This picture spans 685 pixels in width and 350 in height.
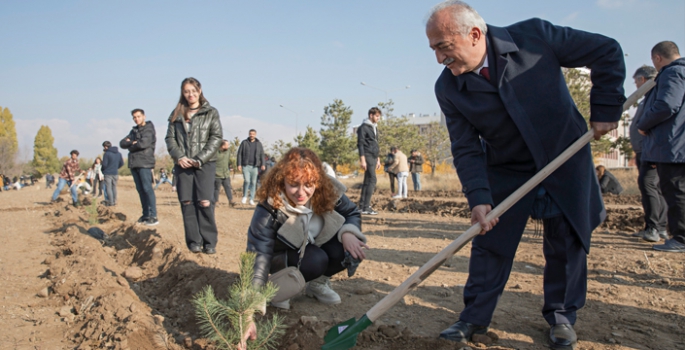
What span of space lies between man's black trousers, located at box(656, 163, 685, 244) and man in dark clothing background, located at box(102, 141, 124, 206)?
12017 mm

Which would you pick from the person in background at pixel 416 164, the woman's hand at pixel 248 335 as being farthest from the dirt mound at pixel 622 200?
the woman's hand at pixel 248 335

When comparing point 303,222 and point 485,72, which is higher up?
point 485,72

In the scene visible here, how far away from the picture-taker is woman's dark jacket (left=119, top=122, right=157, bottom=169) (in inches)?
314

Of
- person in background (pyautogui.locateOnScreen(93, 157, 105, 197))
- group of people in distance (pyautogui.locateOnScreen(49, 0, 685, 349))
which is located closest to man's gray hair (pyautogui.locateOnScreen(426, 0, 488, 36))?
group of people in distance (pyautogui.locateOnScreen(49, 0, 685, 349))

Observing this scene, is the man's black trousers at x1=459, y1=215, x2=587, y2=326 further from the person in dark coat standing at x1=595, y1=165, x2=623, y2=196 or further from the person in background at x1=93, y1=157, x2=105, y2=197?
the person in background at x1=93, y1=157, x2=105, y2=197

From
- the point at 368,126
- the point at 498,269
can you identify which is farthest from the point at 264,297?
the point at 368,126

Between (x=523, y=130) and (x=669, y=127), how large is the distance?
3173mm

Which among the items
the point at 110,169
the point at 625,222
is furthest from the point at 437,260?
the point at 110,169

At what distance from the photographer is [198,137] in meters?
5.35

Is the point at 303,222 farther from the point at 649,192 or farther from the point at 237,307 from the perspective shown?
the point at 649,192

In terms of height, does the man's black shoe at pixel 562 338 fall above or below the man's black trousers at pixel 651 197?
below

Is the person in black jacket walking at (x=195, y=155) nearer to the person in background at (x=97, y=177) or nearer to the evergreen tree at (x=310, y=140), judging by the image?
Answer: the person in background at (x=97, y=177)

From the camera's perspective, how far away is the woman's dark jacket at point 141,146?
7968 millimetres

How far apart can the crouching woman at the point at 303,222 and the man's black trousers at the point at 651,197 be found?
4307 mm
